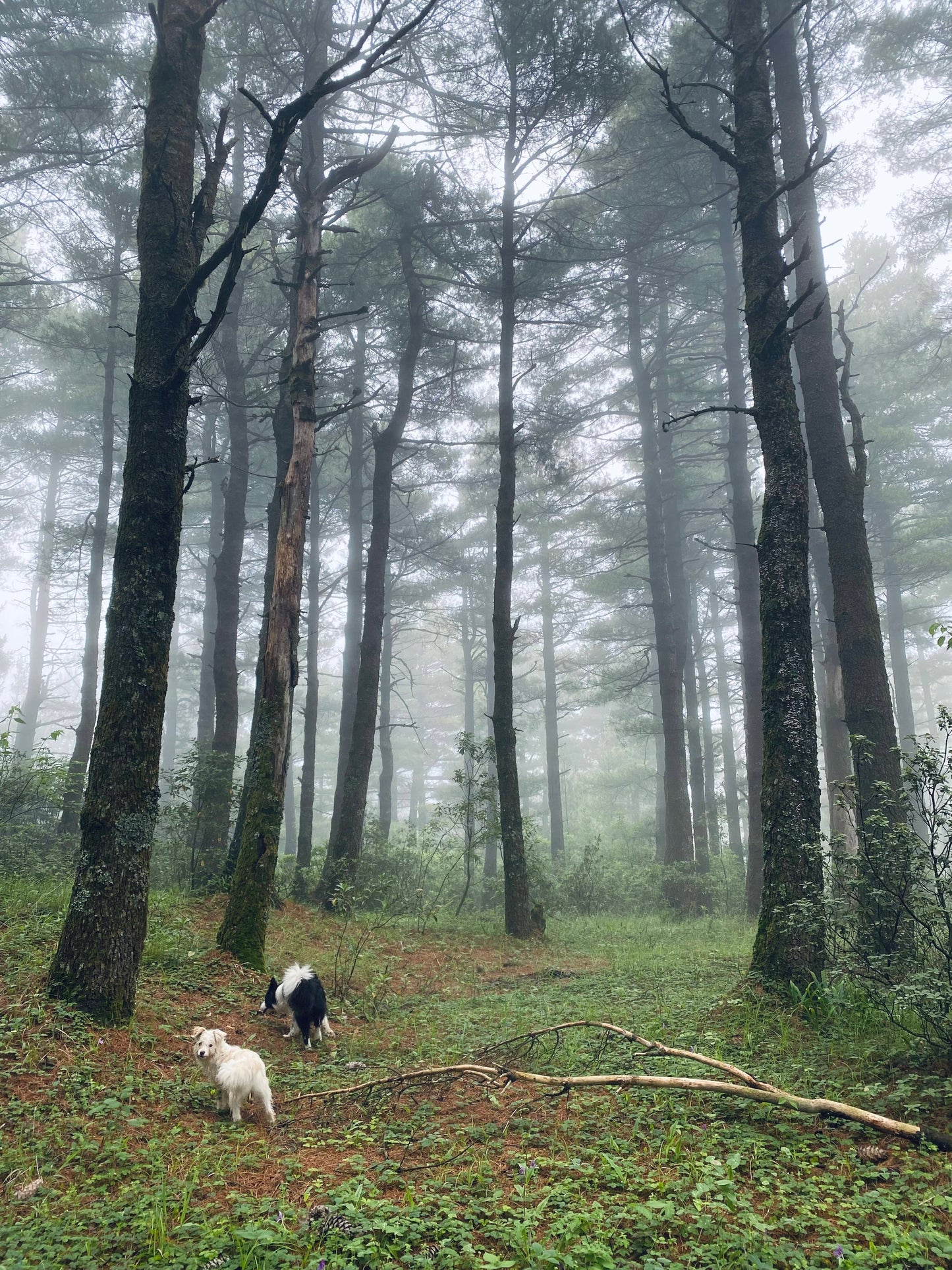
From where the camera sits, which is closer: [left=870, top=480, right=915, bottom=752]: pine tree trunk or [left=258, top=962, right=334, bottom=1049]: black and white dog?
[left=258, top=962, right=334, bottom=1049]: black and white dog

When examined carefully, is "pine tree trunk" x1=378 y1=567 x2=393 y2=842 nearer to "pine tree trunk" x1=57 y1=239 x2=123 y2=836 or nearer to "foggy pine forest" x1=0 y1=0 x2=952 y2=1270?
"foggy pine forest" x1=0 y1=0 x2=952 y2=1270

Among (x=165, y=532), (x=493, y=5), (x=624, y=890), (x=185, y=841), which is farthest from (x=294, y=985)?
(x=493, y=5)

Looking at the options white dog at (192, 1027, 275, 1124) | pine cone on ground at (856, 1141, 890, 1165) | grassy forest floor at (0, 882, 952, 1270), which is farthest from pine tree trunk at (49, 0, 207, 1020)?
pine cone on ground at (856, 1141, 890, 1165)

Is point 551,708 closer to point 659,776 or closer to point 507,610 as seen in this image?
point 659,776

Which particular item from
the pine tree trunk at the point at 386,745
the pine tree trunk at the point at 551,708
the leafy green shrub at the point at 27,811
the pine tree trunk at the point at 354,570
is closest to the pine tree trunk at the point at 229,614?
the leafy green shrub at the point at 27,811

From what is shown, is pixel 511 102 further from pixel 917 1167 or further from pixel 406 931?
pixel 917 1167

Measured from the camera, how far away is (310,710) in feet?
60.2

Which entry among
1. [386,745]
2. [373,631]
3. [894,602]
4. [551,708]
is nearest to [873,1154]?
[373,631]

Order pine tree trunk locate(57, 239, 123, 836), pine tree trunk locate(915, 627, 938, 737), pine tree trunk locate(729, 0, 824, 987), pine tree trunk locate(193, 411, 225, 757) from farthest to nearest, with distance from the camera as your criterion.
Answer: pine tree trunk locate(915, 627, 938, 737)
pine tree trunk locate(193, 411, 225, 757)
pine tree trunk locate(57, 239, 123, 836)
pine tree trunk locate(729, 0, 824, 987)

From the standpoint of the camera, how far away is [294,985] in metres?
6.48

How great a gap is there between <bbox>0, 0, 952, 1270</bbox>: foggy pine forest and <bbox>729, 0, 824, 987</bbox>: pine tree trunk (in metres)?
0.05

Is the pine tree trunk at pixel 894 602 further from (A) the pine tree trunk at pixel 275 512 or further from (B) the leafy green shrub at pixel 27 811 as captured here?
(B) the leafy green shrub at pixel 27 811

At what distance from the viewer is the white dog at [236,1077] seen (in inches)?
181

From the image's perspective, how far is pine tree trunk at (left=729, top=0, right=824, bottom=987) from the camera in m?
6.21
